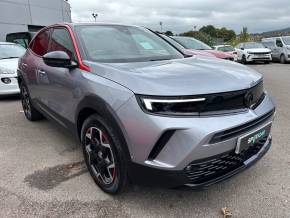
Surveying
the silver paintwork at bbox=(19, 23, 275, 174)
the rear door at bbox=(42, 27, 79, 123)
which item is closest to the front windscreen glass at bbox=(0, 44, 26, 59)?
the rear door at bbox=(42, 27, 79, 123)

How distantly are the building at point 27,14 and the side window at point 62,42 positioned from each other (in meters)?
19.7

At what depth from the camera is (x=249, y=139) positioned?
249 cm

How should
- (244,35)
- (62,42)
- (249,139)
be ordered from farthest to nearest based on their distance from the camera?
(244,35) → (62,42) → (249,139)

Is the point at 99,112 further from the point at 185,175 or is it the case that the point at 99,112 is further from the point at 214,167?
the point at 214,167

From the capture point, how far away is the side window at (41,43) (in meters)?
4.16

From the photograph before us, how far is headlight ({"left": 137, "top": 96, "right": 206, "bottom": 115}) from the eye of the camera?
224 cm

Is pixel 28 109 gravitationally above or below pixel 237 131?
below

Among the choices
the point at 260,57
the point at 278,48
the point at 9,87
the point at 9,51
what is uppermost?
the point at 9,51

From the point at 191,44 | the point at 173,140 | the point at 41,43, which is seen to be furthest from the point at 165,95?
the point at 191,44

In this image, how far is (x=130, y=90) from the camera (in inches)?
93.3

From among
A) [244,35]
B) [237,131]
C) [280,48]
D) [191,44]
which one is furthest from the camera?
[244,35]

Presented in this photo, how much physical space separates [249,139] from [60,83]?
2.09 m

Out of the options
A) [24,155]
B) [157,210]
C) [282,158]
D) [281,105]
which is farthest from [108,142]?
[281,105]

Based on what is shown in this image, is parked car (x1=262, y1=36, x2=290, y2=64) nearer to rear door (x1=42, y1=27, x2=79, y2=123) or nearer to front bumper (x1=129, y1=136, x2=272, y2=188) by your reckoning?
rear door (x1=42, y1=27, x2=79, y2=123)
